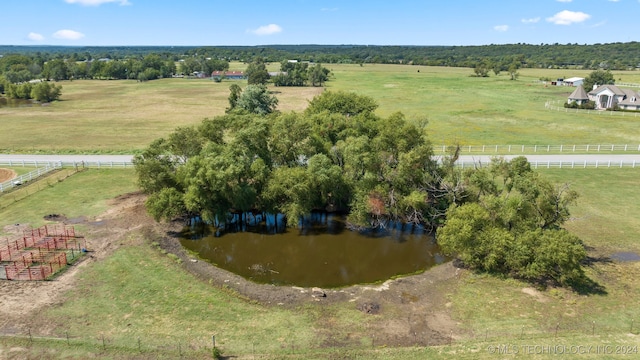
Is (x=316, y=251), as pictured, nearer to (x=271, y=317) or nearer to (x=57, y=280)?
(x=271, y=317)

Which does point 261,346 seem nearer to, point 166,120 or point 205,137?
point 205,137

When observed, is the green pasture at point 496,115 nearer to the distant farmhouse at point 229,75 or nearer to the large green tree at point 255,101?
the large green tree at point 255,101

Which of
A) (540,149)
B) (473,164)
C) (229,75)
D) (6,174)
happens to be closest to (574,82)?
(540,149)

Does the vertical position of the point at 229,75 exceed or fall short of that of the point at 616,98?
it exceeds it

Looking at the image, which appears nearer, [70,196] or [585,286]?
[585,286]

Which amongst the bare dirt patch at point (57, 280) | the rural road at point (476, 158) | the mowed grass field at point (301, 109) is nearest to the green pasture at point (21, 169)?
the rural road at point (476, 158)

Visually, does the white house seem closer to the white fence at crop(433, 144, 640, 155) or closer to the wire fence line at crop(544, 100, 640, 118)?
the wire fence line at crop(544, 100, 640, 118)
